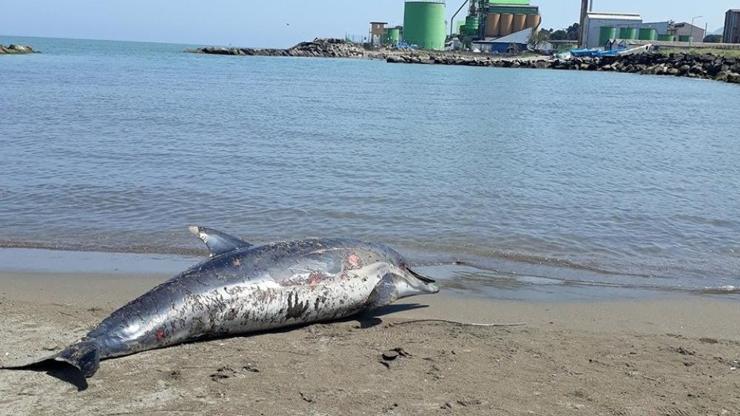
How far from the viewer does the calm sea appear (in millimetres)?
9539

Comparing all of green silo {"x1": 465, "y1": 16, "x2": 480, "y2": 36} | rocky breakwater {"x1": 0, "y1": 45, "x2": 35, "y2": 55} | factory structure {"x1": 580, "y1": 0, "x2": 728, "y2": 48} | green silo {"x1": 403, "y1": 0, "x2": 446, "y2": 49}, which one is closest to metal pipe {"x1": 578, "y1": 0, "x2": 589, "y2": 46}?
factory structure {"x1": 580, "y1": 0, "x2": 728, "y2": 48}

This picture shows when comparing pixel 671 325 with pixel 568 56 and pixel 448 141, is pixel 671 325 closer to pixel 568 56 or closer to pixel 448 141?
pixel 448 141

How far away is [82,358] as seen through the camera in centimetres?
505

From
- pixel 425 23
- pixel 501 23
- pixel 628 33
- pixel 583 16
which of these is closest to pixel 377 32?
pixel 425 23

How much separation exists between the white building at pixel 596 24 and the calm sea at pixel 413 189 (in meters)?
101

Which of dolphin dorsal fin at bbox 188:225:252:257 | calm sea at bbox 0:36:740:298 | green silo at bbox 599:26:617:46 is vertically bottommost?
calm sea at bbox 0:36:740:298

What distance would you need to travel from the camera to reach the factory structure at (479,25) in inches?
5118

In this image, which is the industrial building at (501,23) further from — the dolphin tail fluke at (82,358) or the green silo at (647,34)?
the dolphin tail fluke at (82,358)

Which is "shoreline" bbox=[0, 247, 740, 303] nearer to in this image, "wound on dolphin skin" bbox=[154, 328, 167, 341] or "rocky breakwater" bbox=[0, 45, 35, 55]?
"wound on dolphin skin" bbox=[154, 328, 167, 341]

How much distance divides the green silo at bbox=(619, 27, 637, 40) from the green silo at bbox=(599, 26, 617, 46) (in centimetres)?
110

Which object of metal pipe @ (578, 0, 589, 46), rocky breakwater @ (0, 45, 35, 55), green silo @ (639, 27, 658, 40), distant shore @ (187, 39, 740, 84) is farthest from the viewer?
metal pipe @ (578, 0, 589, 46)

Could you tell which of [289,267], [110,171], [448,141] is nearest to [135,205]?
[110,171]

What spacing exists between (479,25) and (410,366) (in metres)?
134

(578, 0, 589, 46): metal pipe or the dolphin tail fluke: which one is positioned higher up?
(578, 0, 589, 46): metal pipe
